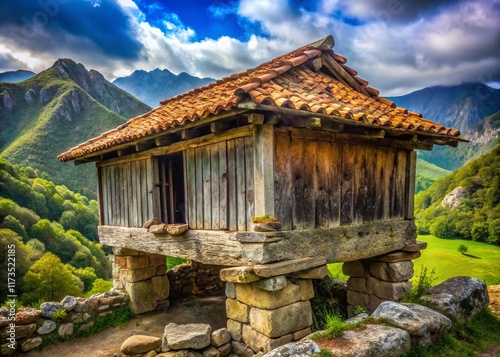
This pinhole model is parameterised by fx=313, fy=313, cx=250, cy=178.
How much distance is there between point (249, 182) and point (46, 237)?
32.3 metres

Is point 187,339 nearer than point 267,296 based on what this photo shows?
No

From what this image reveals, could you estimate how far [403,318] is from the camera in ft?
11.8

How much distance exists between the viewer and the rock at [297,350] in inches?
110

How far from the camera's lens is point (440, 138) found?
5043 mm

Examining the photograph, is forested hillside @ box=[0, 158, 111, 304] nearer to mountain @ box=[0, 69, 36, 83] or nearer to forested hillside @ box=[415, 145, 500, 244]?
mountain @ box=[0, 69, 36, 83]

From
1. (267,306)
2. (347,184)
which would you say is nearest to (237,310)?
(267,306)

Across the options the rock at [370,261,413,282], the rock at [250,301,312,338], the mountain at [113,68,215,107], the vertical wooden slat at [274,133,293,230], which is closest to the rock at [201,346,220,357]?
the rock at [250,301,312,338]

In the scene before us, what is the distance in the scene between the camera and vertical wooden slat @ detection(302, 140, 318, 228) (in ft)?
13.5

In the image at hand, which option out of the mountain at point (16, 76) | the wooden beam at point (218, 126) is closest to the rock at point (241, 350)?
the wooden beam at point (218, 126)

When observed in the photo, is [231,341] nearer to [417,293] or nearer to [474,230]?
[417,293]

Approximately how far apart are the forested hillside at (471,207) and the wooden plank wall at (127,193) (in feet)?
72.2

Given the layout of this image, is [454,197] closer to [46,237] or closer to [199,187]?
[199,187]

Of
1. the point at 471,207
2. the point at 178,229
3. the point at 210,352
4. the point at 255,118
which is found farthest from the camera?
the point at 471,207

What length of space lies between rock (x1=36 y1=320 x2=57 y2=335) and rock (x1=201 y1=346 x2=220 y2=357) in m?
3.26
